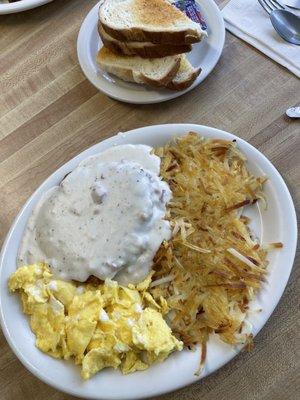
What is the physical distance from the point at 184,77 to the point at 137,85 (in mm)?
178

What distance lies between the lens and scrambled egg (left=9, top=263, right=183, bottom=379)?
4.70 ft

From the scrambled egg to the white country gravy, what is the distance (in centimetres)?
6

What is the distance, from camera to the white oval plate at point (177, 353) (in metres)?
1.46

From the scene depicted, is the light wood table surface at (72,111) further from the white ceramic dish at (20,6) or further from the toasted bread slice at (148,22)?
the toasted bread slice at (148,22)

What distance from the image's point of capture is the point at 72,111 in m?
→ 2.04

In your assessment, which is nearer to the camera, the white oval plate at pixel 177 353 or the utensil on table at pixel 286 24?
the white oval plate at pixel 177 353

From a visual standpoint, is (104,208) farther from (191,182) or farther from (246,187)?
(246,187)

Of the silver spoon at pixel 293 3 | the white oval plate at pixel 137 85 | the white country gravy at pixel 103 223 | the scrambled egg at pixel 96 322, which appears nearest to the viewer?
the scrambled egg at pixel 96 322

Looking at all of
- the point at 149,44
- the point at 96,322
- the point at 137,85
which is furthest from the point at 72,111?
the point at 96,322

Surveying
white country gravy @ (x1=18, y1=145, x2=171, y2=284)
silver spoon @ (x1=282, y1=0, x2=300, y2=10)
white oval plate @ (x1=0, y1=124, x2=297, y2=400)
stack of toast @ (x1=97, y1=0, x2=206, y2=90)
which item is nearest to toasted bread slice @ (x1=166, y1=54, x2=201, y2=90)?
stack of toast @ (x1=97, y1=0, x2=206, y2=90)

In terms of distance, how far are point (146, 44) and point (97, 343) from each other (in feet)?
3.43

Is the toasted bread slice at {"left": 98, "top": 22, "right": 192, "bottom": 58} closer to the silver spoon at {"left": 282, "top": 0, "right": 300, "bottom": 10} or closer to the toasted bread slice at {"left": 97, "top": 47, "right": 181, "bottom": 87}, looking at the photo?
the toasted bread slice at {"left": 97, "top": 47, "right": 181, "bottom": 87}

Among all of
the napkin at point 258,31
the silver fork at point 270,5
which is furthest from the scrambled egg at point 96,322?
the silver fork at point 270,5

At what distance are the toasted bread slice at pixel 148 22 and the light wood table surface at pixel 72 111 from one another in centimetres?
19
